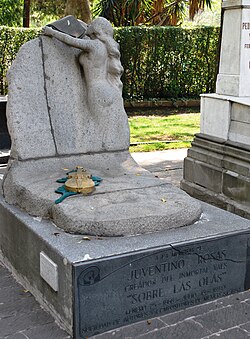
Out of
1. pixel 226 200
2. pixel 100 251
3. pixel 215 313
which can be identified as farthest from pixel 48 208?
pixel 226 200

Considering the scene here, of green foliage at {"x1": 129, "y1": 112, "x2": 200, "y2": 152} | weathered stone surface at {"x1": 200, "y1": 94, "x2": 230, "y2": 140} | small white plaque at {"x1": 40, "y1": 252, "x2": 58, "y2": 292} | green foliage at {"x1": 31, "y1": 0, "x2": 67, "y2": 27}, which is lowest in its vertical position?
green foliage at {"x1": 129, "y1": 112, "x2": 200, "y2": 152}

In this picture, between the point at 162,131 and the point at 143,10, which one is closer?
the point at 162,131

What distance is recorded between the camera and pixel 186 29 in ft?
51.3

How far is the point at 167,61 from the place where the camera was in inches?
615

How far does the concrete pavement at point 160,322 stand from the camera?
348cm

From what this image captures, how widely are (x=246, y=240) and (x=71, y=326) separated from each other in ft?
4.75

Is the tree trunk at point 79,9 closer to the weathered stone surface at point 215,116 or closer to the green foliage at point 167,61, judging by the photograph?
the green foliage at point 167,61

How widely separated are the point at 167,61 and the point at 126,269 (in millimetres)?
12773

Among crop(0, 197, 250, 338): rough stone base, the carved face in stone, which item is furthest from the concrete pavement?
the carved face in stone

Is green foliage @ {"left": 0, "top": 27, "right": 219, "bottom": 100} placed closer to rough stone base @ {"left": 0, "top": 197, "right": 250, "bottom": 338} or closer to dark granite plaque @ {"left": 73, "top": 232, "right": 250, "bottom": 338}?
rough stone base @ {"left": 0, "top": 197, "right": 250, "bottom": 338}

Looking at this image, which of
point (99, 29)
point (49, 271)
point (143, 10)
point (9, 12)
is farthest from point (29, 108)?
point (9, 12)

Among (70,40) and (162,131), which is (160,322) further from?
(162,131)

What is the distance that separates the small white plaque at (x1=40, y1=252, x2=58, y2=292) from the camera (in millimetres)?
3528

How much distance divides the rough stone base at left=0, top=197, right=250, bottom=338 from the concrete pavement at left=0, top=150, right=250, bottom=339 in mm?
60
